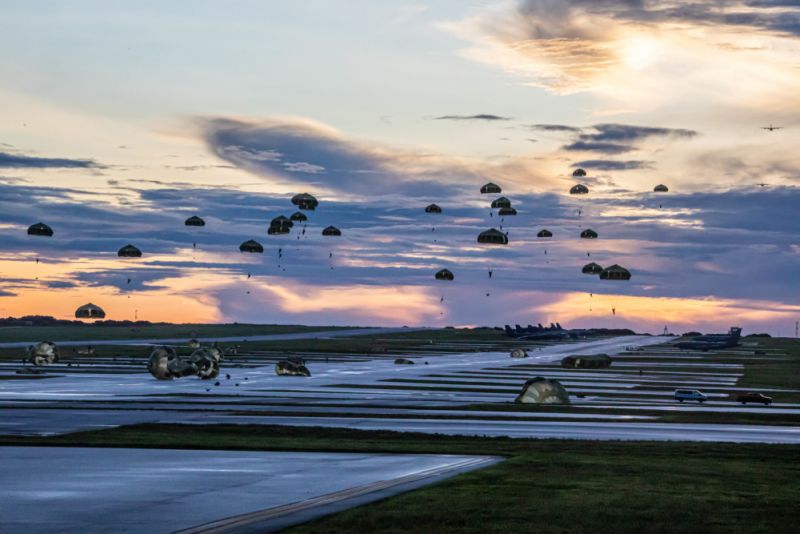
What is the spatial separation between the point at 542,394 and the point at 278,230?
185ft

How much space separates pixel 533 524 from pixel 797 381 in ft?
313

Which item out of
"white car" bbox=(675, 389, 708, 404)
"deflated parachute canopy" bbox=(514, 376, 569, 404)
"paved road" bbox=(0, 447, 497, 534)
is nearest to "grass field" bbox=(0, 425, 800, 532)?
"paved road" bbox=(0, 447, 497, 534)

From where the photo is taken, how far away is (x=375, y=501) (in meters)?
27.4

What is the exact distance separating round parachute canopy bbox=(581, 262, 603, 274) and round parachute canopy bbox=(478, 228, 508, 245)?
114 feet

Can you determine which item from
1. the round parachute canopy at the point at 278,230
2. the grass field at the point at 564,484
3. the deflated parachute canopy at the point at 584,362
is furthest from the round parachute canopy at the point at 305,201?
the grass field at the point at 564,484

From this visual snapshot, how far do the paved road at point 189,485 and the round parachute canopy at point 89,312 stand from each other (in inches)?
4860

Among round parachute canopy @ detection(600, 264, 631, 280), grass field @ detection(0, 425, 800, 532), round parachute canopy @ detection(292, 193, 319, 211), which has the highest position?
round parachute canopy @ detection(292, 193, 319, 211)

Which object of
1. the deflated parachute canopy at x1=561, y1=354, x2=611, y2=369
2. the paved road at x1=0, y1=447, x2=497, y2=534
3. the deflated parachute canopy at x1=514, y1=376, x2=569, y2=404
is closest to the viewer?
the paved road at x1=0, y1=447, x2=497, y2=534

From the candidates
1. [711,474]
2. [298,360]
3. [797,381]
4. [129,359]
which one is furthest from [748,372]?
[711,474]

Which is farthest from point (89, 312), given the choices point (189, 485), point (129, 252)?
point (189, 485)

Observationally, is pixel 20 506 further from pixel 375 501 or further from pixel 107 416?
pixel 107 416

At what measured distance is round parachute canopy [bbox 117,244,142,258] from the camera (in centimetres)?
14100

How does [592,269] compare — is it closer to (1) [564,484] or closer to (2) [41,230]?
(2) [41,230]

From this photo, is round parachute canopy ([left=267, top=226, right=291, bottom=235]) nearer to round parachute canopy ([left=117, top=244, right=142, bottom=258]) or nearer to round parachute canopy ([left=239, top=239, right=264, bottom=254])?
round parachute canopy ([left=239, top=239, right=264, bottom=254])
